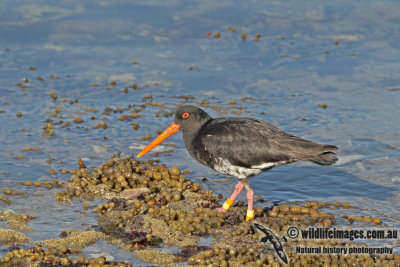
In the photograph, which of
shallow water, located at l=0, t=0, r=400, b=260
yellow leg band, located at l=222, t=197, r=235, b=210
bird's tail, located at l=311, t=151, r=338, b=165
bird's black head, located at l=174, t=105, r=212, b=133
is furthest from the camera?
shallow water, located at l=0, t=0, r=400, b=260

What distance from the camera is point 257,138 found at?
7.00m

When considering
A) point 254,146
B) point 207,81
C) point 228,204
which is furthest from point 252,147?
point 207,81

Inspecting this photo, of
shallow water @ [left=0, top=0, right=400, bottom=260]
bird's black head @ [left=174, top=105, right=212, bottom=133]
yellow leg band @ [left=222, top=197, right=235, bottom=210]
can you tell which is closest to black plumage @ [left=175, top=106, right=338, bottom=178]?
bird's black head @ [left=174, top=105, right=212, bottom=133]

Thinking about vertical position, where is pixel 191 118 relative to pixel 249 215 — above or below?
above

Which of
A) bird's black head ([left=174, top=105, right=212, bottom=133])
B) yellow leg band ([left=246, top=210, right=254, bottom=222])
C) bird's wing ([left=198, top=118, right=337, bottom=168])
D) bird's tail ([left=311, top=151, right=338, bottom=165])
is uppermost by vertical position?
bird's black head ([left=174, top=105, right=212, bottom=133])

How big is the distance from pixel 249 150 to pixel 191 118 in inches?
37.0

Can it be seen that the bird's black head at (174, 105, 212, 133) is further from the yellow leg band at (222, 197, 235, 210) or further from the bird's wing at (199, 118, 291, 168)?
the yellow leg band at (222, 197, 235, 210)

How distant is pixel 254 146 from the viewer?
695 cm

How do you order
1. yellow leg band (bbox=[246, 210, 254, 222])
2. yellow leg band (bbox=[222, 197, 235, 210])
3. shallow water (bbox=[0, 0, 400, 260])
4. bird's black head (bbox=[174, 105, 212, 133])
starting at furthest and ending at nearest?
shallow water (bbox=[0, 0, 400, 260])
bird's black head (bbox=[174, 105, 212, 133])
yellow leg band (bbox=[222, 197, 235, 210])
yellow leg band (bbox=[246, 210, 254, 222])

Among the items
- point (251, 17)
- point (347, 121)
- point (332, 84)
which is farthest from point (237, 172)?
point (251, 17)

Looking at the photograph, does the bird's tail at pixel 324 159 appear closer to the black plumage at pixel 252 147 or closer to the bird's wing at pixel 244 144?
the black plumage at pixel 252 147

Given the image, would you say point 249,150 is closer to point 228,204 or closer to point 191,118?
point 228,204

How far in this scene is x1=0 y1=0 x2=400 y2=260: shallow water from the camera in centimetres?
811

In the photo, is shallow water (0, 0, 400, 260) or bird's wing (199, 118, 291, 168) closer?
bird's wing (199, 118, 291, 168)
